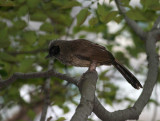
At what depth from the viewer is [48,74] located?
7.48 ft

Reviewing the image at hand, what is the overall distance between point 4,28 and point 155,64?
1.50 meters

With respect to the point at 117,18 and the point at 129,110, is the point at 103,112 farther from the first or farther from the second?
the point at 117,18

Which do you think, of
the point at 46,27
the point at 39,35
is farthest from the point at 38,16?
the point at 39,35

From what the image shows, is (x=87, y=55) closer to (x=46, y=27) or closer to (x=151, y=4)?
(x=151, y=4)

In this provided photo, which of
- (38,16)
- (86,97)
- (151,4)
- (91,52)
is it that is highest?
(151,4)

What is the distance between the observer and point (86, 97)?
5.77ft

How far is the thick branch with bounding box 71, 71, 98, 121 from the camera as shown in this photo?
1.56m

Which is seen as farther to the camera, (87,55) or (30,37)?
(30,37)

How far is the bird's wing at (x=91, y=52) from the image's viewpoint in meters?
2.42

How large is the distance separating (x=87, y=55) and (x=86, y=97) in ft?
2.53

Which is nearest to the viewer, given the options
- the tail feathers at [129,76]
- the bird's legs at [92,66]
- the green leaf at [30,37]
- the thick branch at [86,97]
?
the thick branch at [86,97]

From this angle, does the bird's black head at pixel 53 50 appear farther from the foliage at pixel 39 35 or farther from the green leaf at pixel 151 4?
the green leaf at pixel 151 4

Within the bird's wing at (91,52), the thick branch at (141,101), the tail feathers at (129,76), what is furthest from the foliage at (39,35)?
the tail feathers at (129,76)

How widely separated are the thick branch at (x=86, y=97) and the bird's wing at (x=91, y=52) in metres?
0.27
